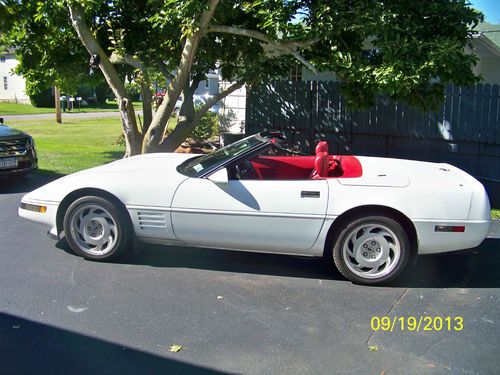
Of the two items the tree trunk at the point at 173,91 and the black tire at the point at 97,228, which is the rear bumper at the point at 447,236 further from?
the tree trunk at the point at 173,91

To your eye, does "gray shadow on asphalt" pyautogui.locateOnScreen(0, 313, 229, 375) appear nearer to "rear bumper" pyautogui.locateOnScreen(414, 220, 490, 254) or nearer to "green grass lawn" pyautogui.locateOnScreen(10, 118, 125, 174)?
"rear bumper" pyautogui.locateOnScreen(414, 220, 490, 254)

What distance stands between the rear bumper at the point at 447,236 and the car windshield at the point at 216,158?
1.71 metres

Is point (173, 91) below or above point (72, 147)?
above

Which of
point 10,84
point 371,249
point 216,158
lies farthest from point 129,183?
point 10,84

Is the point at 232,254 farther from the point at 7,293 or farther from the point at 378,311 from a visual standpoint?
the point at 7,293

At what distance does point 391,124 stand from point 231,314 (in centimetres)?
672

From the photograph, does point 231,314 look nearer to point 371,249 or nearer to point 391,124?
point 371,249

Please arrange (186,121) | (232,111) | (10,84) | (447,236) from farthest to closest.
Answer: (10,84) → (232,111) → (186,121) → (447,236)

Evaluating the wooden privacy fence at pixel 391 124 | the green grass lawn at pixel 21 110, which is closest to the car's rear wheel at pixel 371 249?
the wooden privacy fence at pixel 391 124

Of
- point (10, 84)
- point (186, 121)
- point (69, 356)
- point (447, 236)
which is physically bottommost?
point (69, 356)

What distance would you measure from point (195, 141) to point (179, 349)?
11.4 metres

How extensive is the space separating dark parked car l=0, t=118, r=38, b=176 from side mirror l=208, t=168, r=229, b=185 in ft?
17.2

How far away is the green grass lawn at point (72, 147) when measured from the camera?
11140 millimetres

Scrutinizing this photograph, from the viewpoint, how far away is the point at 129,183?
5062 mm
